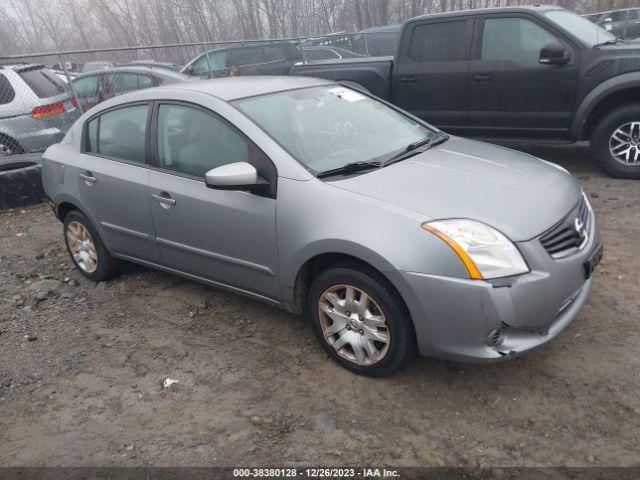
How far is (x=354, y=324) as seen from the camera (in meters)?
3.02

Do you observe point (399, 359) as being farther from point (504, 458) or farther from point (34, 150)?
point (34, 150)

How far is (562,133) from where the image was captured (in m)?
6.20

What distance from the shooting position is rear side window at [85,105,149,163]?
395 cm

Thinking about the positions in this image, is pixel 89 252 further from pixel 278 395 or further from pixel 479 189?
pixel 479 189

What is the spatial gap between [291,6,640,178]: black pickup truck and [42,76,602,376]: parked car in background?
8.91ft

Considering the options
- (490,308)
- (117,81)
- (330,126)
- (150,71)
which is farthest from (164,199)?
(117,81)

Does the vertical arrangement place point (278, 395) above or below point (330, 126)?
below

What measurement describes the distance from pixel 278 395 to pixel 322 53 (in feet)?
34.2

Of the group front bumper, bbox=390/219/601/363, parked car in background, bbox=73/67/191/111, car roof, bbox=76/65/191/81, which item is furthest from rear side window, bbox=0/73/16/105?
front bumper, bbox=390/219/601/363

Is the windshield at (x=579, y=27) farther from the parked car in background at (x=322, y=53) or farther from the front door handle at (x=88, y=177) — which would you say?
the parked car in background at (x=322, y=53)

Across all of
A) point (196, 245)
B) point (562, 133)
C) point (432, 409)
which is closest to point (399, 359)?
point (432, 409)

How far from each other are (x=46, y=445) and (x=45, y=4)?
1667 inches

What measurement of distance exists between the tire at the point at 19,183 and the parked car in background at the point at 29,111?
3.14ft

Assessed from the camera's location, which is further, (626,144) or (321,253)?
(626,144)
